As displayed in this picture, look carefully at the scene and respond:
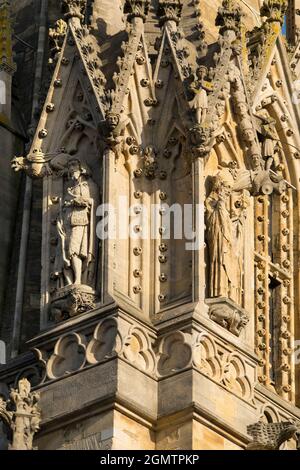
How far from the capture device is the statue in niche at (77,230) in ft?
114

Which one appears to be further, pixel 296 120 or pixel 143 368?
pixel 296 120

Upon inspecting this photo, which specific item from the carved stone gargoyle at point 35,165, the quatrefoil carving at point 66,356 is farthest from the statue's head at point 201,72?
the quatrefoil carving at point 66,356

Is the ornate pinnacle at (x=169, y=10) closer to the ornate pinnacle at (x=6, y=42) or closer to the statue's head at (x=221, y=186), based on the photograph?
the statue's head at (x=221, y=186)

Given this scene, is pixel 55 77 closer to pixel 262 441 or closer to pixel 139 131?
pixel 139 131

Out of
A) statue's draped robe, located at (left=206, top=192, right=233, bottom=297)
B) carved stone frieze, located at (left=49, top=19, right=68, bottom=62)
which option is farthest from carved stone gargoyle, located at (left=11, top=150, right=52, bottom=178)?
statue's draped robe, located at (left=206, top=192, right=233, bottom=297)

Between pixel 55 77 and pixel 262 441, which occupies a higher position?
pixel 55 77

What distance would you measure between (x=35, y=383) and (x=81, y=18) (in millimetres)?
4190

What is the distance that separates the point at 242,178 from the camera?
35.8 m

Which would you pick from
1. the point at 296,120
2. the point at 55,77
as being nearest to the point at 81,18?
the point at 55,77

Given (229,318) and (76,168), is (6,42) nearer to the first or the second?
(76,168)

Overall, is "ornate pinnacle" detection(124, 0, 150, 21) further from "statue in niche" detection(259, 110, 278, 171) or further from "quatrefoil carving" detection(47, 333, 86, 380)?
"quatrefoil carving" detection(47, 333, 86, 380)

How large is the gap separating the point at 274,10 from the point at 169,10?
2.60 meters
